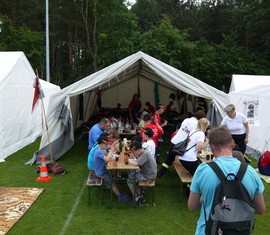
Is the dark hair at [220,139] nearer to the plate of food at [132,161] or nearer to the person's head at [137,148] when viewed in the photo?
the person's head at [137,148]

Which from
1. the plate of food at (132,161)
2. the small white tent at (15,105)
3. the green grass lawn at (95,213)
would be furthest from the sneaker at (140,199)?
the small white tent at (15,105)

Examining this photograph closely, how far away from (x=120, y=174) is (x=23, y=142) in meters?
5.13

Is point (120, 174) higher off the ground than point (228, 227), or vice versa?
point (228, 227)

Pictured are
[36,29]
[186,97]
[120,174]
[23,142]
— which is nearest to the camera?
[120,174]

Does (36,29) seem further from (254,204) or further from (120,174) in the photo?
(254,204)

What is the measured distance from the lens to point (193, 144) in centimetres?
585

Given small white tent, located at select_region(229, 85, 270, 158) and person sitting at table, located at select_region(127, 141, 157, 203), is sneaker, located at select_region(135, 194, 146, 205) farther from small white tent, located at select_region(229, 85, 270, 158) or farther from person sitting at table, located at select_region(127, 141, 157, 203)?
small white tent, located at select_region(229, 85, 270, 158)

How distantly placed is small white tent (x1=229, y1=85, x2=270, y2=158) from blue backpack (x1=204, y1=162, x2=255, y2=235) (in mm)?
7559

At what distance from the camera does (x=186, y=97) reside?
15117 mm

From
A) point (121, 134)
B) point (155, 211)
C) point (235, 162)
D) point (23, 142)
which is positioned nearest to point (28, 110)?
point (23, 142)

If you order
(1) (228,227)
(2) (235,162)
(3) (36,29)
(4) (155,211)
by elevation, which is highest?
(3) (36,29)

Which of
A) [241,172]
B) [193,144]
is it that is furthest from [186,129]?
[241,172]

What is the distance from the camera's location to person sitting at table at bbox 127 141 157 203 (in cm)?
561

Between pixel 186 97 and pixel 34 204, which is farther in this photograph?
pixel 186 97
